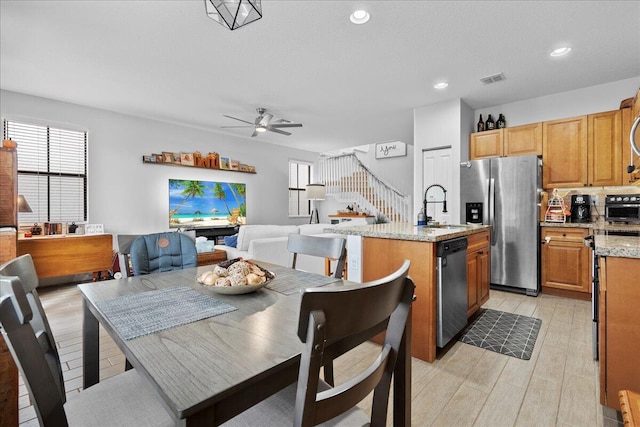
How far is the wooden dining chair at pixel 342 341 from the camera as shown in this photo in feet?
1.91

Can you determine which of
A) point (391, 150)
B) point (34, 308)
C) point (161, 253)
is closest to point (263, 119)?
point (161, 253)

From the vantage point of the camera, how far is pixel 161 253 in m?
1.93

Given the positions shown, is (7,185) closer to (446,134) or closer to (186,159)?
(186,159)

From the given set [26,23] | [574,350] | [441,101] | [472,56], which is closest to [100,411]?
[574,350]

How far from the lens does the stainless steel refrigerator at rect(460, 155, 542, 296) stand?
3.78 metres

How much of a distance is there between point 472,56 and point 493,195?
185 cm

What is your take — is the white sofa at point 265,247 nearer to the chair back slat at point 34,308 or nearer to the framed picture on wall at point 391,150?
the chair back slat at point 34,308

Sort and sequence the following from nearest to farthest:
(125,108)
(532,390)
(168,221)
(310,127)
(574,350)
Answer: (532,390) < (574,350) < (125,108) < (168,221) < (310,127)

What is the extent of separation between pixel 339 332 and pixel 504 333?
2690 mm

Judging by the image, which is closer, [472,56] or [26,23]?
[26,23]

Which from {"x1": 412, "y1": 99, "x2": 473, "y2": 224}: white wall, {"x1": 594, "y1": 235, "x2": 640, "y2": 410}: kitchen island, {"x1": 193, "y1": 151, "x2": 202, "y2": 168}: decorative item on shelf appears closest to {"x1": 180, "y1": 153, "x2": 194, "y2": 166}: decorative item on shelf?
{"x1": 193, "y1": 151, "x2": 202, "y2": 168}: decorative item on shelf

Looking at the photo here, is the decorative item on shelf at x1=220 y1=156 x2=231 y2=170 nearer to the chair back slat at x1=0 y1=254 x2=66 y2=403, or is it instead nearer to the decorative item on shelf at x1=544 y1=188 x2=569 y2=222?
the chair back slat at x1=0 y1=254 x2=66 y2=403

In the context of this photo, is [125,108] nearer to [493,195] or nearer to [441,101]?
Result: [441,101]

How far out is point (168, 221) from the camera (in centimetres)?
570
